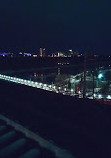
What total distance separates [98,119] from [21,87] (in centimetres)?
1006

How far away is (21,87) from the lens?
20.2 metres

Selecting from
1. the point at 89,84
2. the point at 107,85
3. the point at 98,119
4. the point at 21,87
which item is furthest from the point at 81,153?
the point at 89,84

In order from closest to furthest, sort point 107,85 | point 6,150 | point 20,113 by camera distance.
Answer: point 6,150 < point 20,113 < point 107,85

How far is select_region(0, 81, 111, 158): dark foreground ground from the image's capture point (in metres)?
10.0

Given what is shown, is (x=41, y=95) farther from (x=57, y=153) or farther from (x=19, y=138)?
(x=57, y=153)

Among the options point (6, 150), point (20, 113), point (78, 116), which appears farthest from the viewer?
point (20, 113)

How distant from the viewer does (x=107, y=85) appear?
22859 mm

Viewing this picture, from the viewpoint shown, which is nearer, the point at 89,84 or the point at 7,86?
the point at 7,86

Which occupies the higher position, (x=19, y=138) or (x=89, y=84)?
(x=89, y=84)

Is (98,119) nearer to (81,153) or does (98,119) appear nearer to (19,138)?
(81,153)

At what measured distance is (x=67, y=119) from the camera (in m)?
12.8

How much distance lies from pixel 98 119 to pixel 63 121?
2.11m

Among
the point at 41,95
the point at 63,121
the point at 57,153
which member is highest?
the point at 41,95

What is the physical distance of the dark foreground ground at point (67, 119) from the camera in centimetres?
1002
